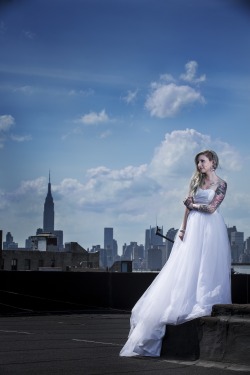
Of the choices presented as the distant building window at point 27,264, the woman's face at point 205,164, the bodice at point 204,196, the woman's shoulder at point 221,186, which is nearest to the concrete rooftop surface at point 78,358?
the bodice at point 204,196

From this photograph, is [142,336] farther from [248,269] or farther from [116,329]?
[248,269]

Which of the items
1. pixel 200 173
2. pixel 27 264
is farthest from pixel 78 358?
pixel 27 264

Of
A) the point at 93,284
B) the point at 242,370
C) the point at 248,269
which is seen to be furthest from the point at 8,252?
the point at 242,370

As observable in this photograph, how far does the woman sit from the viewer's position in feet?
27.0

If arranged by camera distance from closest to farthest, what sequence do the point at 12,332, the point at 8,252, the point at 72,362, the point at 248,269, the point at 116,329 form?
the point at 72,362, the point at 12,332, the point at 116,329, the point at 248,269, the point at 8,252

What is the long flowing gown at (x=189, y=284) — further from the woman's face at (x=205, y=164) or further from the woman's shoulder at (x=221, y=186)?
the woman's face at (x=205, y=164)

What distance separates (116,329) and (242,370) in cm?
716

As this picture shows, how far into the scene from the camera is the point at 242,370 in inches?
284

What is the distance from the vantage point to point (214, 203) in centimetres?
872

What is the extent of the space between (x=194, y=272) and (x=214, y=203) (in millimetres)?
896

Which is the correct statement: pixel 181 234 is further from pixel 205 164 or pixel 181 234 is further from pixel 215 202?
pixel 205 164

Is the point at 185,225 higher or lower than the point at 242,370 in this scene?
higher

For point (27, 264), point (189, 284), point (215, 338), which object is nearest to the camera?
point (215, 338)

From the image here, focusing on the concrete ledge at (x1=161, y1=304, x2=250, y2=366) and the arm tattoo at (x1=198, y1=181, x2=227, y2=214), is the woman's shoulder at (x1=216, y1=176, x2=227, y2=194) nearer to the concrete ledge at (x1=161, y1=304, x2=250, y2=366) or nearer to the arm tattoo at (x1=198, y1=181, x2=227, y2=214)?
the arm tattoo at (x1=198, y1=181, x2=227, y2=214)
